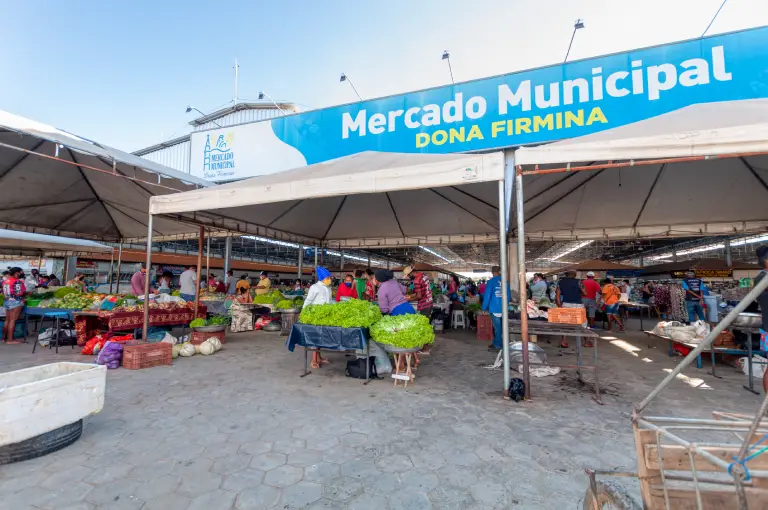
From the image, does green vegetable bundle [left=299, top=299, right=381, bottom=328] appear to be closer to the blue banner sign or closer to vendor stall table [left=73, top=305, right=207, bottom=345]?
vendor stall table [left=73, top=305, right=207, bottom=345]

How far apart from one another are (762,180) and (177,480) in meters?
11.4

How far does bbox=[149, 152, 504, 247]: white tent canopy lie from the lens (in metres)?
5.12

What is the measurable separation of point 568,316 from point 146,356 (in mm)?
7105

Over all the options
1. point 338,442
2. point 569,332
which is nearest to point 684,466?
point 338,442

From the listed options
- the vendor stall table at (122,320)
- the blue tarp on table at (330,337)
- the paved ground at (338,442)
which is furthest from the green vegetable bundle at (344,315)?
the vendor stall table at (122,320)

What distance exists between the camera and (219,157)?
1390 centimetres

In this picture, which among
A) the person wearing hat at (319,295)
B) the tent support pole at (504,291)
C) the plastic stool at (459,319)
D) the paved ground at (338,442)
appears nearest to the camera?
the paved ground at (338,442)

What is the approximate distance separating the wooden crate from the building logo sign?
40.2ft

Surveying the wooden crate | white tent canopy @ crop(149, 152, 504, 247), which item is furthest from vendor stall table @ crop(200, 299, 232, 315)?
the wooden crate

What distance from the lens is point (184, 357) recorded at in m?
7.36

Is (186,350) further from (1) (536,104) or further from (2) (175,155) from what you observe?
(2) (175,155)

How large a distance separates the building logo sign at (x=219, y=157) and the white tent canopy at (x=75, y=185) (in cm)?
243

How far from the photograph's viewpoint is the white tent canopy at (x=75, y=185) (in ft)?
24.2

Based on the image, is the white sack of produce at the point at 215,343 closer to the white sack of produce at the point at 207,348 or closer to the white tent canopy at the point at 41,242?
the white sack of produce at the point at 207,348
